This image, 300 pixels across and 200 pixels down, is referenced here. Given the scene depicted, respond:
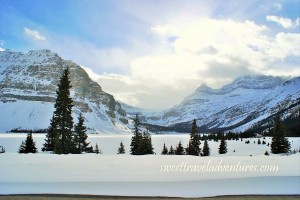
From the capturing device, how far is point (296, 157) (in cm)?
2027

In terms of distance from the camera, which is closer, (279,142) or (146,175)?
(146,175)

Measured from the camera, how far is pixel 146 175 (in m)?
16.0

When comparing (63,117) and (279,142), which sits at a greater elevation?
(63,117)

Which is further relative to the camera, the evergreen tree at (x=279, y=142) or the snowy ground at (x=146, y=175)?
the evergreen tree at (x=279, y=142)

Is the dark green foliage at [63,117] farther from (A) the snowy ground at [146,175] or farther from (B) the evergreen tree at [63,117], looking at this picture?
(A) the snowy ground at [146,175]

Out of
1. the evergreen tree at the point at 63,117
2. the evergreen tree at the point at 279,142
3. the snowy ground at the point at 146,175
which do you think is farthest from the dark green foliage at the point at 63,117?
the evergreen tree at the point at 279,142

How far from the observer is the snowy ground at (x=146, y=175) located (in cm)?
1420

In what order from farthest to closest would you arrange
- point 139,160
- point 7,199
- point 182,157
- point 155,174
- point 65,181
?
point 182,157, point 139,160, point 155,174, point 65,181, point 7,199

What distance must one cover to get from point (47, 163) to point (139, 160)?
4289mm

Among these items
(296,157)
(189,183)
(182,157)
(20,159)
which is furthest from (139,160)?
(296,157)

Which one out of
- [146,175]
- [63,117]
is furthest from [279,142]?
[146,175]

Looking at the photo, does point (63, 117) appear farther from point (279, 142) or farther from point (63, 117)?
point (279, 142)

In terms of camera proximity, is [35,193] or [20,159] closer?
[35,193]

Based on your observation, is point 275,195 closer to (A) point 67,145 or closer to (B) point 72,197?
(B) point 72,197
